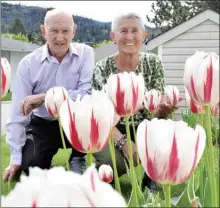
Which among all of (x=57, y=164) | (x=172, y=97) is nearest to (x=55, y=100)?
(x=172, y=97)

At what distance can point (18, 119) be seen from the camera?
2426 millimetres

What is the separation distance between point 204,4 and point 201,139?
16.2 m

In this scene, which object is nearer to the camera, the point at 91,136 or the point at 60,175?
the point at 60,175

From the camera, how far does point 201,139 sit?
0.54 metres

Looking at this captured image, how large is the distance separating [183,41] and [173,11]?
10830mm

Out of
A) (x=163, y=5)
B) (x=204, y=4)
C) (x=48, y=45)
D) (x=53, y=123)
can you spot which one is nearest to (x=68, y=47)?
(x=48, y=45)

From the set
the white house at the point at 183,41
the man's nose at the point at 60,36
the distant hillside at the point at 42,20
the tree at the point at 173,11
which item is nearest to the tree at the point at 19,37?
the tree at the point at 173,11

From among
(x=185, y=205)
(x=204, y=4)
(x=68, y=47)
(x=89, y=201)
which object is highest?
(x=204, y=4)

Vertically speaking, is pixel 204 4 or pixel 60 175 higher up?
pixel 204 4

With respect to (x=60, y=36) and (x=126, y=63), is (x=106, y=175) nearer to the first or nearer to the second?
(x=126, y=63)

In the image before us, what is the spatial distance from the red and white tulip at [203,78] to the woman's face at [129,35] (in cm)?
124

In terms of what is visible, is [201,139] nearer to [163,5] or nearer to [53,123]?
[53,123]

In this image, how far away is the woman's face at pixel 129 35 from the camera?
6.21 feet

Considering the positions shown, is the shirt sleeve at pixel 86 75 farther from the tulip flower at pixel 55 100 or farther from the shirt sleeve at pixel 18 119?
the tulip flower at pixel 55 100
